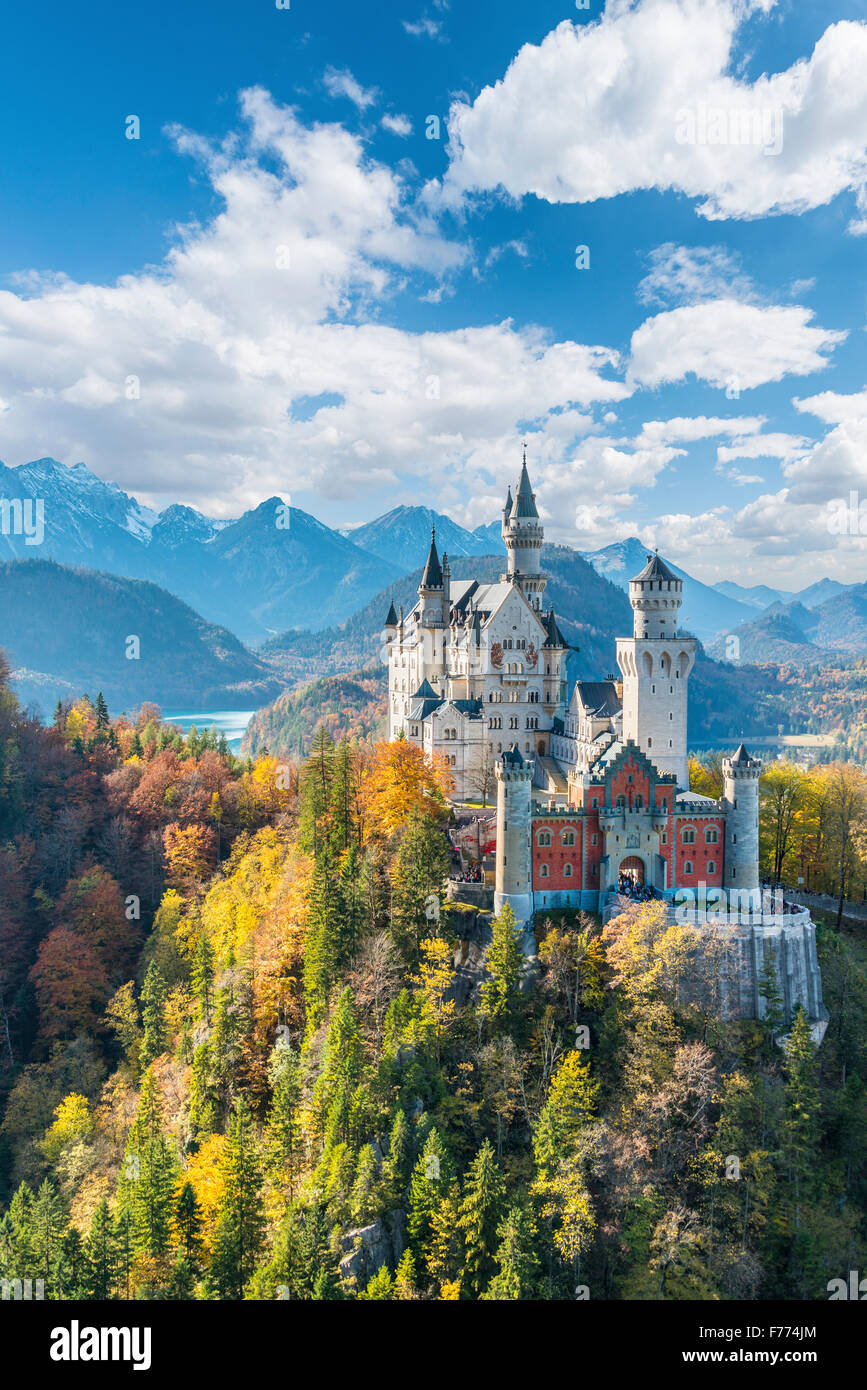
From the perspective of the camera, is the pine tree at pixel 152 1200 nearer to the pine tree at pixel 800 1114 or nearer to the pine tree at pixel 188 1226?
the pine tree at pixel 188 1226

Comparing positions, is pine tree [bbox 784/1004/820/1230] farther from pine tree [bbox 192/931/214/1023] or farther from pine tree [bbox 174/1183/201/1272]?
pine tree [bbox 192/931/214/1023]

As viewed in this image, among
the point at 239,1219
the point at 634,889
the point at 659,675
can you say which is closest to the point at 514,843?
the point at 634,889

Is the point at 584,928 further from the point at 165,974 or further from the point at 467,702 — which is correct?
the point at 165,974

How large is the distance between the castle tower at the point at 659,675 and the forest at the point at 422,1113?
13.1 m

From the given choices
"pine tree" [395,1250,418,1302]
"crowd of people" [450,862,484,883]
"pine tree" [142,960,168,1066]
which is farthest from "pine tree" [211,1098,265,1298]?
"pine tree" [142,960,168,1066]

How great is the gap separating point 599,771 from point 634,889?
24.3ft

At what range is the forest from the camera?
38.1 meters

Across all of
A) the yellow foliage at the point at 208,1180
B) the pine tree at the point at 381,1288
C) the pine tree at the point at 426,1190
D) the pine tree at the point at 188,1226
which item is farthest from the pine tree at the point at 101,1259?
the pine tree at the point at 426,1190

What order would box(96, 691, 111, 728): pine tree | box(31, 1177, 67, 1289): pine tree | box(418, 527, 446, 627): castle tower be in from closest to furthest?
box(31, 1177, 67, 1289): pine tree → box(418, 527, 446, 627): castle tower → box(96, 691, 111, 728): pine tree

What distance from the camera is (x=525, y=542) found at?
274 feet

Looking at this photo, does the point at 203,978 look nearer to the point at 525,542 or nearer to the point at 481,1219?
the point at 481,1219

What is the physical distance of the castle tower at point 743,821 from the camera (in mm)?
51750

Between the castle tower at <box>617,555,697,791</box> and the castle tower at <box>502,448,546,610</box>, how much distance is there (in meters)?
23.9

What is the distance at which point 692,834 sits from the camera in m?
53.0
